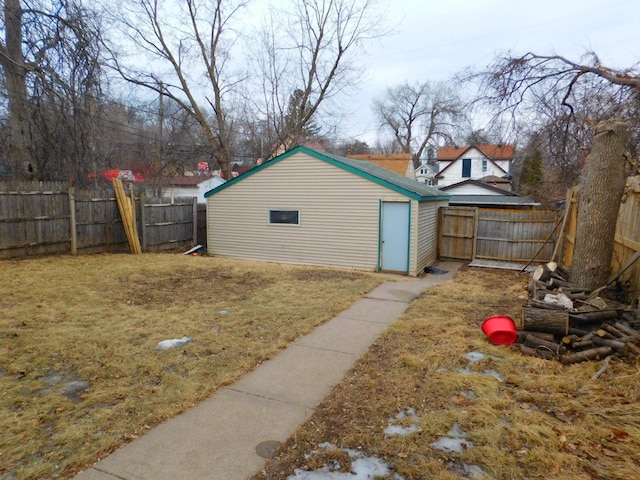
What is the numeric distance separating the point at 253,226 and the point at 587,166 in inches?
356

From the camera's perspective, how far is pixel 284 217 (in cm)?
1181

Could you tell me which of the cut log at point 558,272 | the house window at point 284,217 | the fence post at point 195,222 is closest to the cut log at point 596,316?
the cut log at point 558,272

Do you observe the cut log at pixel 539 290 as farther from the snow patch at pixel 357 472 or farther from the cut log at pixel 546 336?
the snow patch at pixel 357 472

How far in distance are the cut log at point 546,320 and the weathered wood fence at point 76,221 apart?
36.0 feet

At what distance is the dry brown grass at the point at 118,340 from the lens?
288 centimetres

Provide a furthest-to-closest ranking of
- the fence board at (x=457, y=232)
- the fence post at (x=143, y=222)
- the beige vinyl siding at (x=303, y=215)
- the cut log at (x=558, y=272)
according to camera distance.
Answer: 1. the fence board at (x=457, y=232)
2. the fence post at (x=143, y=222)
3. the beige vinyl siding at (x=303, y=215)
4. the cut log at (x=558, y=272)

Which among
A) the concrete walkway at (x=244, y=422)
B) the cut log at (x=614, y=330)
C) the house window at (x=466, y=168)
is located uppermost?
the house window at (x=466, y=168)

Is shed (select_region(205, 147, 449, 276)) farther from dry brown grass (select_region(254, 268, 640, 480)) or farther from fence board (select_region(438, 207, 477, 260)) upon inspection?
dry brown grass (select_region(254, 268, 640, 480))

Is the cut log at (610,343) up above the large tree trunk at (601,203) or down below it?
below

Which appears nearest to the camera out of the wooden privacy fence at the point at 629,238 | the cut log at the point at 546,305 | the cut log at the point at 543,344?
the cut log at the point at 543,344

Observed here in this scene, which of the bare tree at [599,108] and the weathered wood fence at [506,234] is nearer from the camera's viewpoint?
the bare tree at [599,108]

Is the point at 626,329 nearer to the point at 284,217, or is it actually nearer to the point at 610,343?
the point at 610,343

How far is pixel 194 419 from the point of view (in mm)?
3098

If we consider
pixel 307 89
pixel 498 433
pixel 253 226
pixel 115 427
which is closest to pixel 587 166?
pixel 498 433
